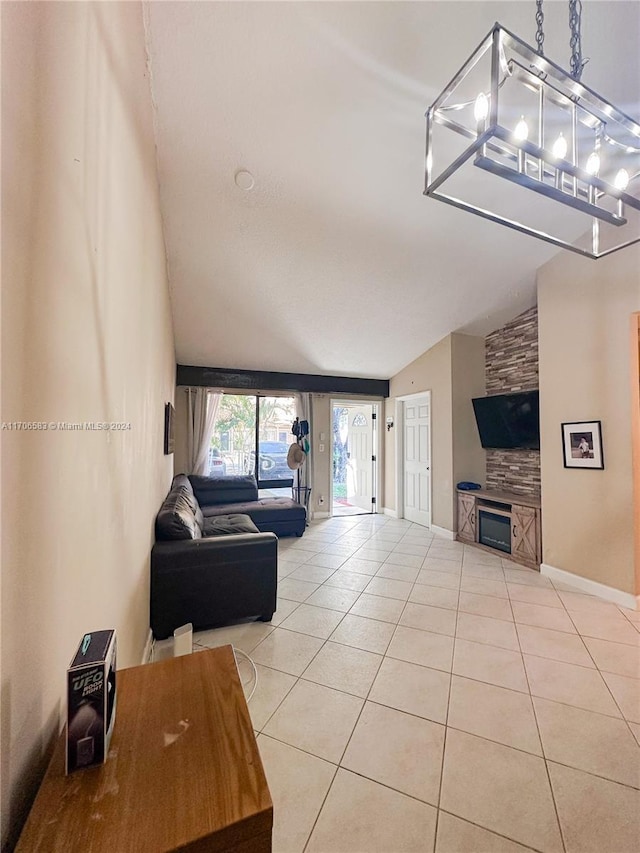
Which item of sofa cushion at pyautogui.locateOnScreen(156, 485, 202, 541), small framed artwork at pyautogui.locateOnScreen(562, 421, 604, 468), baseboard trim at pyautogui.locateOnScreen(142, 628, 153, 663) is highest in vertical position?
small framed artwork at pyautogui.locateOnScreen(562, 421, 604, 468)

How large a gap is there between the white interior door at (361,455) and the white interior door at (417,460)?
2.70 feet

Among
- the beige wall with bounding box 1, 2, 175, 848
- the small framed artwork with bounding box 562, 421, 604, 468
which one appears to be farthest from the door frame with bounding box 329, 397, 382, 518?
the beige wall with bounding box 1, 2, 175, 848

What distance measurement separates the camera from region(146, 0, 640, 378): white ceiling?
1691mm

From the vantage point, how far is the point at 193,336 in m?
4.52

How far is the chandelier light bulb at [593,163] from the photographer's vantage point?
165 cm

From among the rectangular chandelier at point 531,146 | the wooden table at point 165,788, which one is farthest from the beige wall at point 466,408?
the wooden table at point 165,788

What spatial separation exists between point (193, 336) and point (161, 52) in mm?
3019

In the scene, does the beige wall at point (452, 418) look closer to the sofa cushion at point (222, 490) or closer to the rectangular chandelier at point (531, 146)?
the rectangular chandelier at point (531, 146)

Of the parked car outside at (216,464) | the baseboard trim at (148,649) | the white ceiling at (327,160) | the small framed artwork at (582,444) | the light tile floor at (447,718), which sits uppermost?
the white ceiling at (327,160)

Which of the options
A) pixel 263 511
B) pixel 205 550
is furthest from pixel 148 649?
pixel 263 511

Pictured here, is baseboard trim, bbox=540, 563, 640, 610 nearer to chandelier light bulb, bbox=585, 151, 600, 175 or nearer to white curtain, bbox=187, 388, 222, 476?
chandelier light bulb, bbox=585, 151, 600, 175

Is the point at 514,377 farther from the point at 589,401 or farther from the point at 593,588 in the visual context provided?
the point at 593,588

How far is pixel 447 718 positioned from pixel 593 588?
228 cm

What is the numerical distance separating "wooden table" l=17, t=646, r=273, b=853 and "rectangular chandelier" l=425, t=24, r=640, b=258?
6.65 feet
